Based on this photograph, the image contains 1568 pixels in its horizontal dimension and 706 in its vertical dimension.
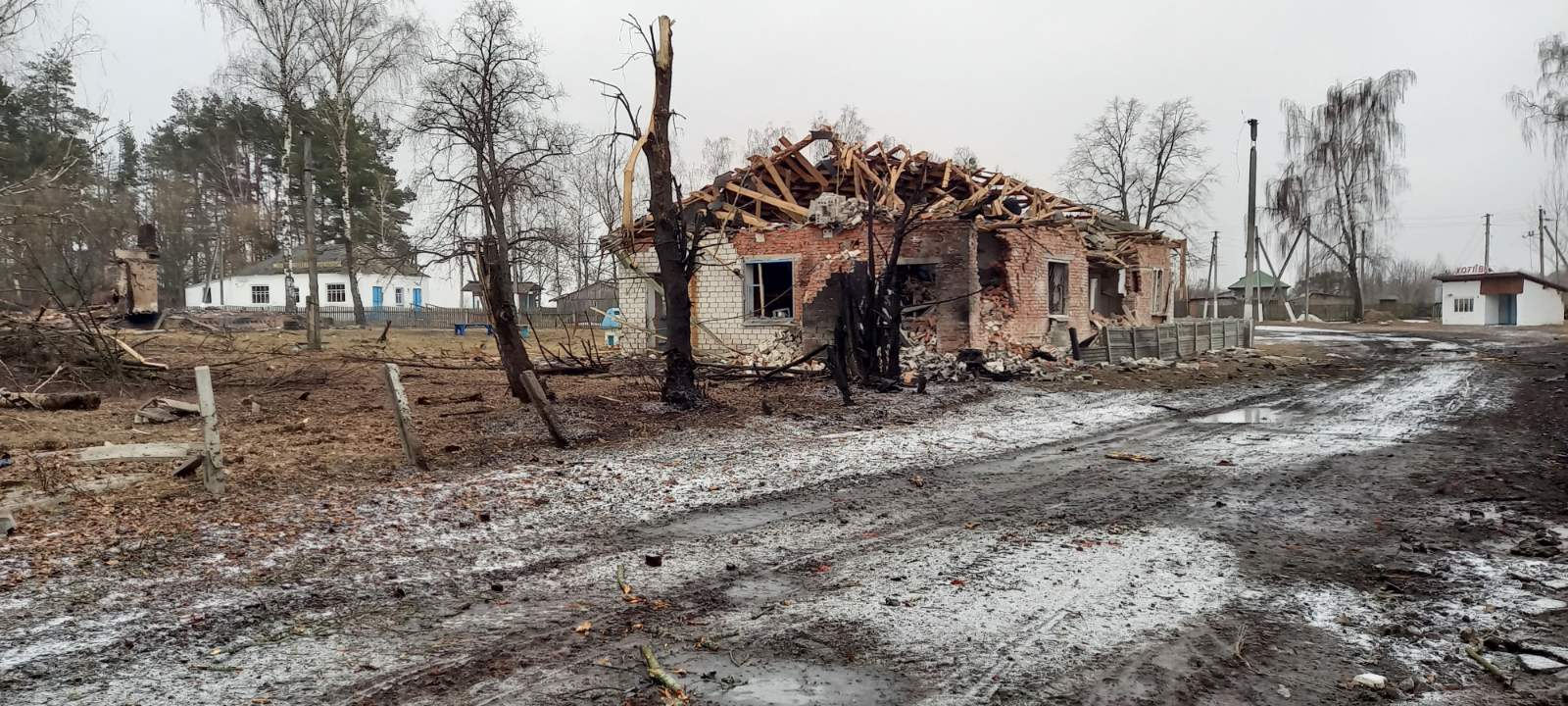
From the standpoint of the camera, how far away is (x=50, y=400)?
1045cm

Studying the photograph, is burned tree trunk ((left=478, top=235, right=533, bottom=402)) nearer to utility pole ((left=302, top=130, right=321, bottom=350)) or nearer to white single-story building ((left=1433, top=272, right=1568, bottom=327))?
utility pole ((left=302, top=130, right=321, bottom=350))

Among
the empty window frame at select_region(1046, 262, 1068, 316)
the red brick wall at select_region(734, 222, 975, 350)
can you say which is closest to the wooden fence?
the empty window frame at select_region(1046, 262, 1068, 316)

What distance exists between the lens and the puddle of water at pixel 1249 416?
1084cm

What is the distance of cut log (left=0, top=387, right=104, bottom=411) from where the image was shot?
1031cm

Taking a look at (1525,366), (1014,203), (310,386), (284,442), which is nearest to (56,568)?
(284,442)

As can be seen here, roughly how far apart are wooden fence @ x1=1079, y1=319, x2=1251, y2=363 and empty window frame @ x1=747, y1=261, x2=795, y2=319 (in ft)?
21.4

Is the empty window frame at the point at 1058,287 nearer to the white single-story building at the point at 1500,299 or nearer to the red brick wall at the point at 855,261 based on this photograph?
the red brick wall at the point at 855,261

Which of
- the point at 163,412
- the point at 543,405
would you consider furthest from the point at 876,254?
the point at 163,412

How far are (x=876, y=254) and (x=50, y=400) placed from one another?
13.1 meters

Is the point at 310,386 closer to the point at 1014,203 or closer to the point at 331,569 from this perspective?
the point at 331,569

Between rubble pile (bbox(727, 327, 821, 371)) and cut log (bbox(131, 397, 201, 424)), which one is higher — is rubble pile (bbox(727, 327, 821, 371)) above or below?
above

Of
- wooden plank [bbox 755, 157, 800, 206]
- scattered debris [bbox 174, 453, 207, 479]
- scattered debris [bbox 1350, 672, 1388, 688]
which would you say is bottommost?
scattered debris [bbox 1350, 672, 1388, 688]

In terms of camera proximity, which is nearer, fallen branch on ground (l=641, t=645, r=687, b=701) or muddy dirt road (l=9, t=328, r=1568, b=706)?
fallen branch on ground (l=641, t=645, r=687, b=701)

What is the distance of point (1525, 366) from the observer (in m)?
16.8
